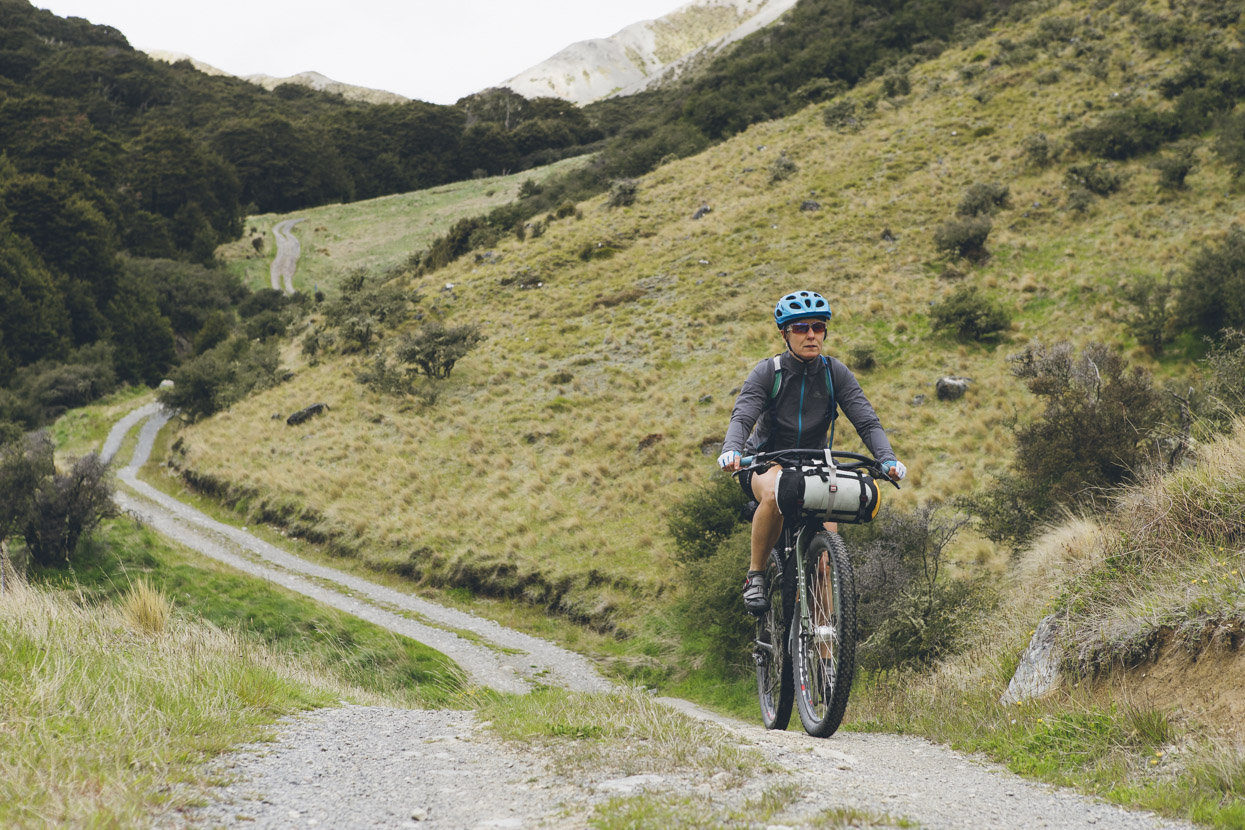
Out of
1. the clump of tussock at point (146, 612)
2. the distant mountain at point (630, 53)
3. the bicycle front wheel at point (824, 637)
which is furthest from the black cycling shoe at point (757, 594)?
the distant mountain at point (630, 53)

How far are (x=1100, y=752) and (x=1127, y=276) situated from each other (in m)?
22.5

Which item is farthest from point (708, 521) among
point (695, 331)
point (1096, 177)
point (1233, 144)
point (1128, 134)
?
point (1128, 134)

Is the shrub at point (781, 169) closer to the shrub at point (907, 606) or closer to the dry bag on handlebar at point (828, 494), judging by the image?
the shrub at point (907, 606)

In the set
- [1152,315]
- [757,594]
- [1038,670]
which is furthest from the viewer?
[1152,315]

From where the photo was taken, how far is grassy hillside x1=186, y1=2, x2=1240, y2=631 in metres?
18.3

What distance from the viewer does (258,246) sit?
6481 centimetres

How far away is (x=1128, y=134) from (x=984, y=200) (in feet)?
19.2

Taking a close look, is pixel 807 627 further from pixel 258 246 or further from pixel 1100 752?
pixel 258 246

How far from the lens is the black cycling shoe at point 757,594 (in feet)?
17.6

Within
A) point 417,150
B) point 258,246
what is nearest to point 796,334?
point 258,246

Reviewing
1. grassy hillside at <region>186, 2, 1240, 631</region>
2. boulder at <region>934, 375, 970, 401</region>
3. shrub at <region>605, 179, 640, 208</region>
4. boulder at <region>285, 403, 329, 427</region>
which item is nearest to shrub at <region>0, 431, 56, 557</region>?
grassy hillside at <region>186, 2, 1240, 631</region>

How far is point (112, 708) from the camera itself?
12.5 ft

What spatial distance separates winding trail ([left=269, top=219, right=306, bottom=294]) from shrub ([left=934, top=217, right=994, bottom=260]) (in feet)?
161

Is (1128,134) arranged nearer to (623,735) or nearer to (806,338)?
(806,338)
